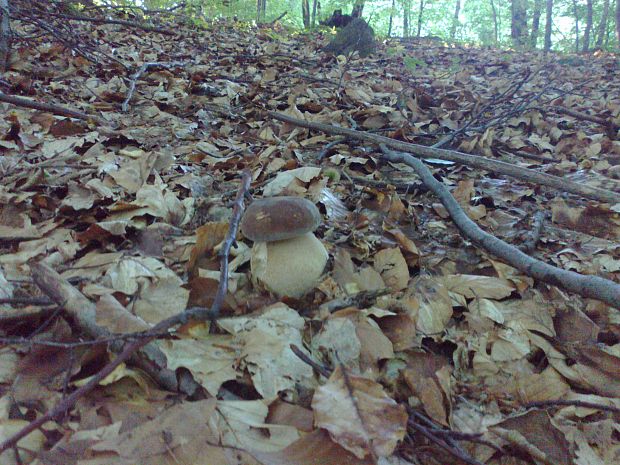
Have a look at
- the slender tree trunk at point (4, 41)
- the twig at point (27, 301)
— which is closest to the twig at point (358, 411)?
the twig at point (27, 301)

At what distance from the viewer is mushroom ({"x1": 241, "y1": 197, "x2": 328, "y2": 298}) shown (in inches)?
64.8

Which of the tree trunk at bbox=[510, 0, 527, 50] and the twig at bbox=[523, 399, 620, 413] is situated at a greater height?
the tree trunk at bbox=[510, 0, 527, 50]

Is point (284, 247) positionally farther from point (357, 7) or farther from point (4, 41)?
point (357, 7)

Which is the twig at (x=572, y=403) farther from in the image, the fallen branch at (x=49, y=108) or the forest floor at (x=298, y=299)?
the fallen branch at (x=49, y=108)

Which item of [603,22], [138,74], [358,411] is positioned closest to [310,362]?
[358,411]

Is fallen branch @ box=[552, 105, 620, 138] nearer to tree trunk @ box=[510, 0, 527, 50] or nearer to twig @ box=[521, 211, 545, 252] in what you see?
twig @ box=[521, 211, 545, 252]

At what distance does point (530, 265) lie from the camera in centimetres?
173

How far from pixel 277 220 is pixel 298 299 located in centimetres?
35

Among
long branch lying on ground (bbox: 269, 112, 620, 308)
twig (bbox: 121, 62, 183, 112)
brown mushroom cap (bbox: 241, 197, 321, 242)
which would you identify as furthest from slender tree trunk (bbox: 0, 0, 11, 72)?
brown mushroom cap (bbox: 241, 197, 321, 242)

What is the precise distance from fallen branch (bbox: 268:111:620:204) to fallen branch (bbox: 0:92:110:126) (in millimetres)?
1531

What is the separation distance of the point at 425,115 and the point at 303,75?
5.94 feet

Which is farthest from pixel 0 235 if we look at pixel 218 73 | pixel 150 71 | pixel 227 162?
pixel 218 73

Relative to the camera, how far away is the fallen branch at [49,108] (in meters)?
2.70

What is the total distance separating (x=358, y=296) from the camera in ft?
5.46
